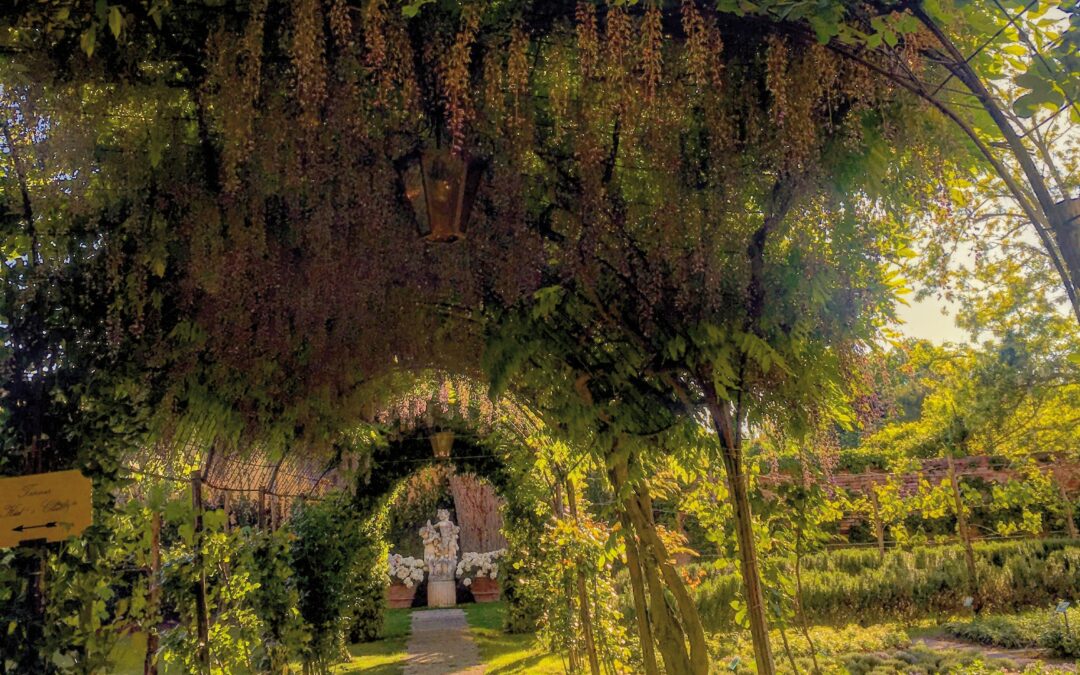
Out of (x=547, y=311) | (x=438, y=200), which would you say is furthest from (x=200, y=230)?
(x=547, y=311)

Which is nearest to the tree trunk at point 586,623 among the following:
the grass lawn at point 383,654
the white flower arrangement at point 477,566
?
the grass lawn at point 383,654

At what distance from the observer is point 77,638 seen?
2043 mm

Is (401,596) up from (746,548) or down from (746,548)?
down

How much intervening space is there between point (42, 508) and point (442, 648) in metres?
7.87

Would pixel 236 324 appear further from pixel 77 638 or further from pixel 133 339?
pixel 77 638

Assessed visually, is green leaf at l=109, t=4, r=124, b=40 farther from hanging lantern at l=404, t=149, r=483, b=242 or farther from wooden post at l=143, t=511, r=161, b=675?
wooden post at l=143, t=511, r=161, b=675

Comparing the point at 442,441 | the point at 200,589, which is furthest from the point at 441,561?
the point at 200,589

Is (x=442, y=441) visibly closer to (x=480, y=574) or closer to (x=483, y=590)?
(x=480, y=574)

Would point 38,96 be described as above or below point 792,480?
above

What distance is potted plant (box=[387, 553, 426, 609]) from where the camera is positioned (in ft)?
47.4

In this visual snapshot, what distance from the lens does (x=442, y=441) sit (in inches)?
269

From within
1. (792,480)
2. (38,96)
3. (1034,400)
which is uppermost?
(38,96)

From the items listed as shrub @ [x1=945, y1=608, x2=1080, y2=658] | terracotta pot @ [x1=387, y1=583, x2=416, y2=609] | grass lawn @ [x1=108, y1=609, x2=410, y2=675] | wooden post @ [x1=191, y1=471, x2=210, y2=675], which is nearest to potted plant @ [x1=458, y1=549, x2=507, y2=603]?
terracotta pot @ [x1=387, y1=583, x2=416, y2=609]

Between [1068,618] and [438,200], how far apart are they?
7017mm
